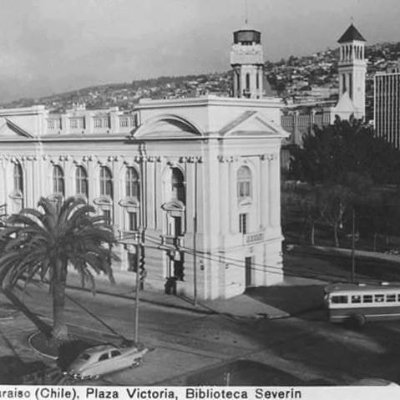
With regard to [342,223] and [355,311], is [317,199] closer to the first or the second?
[342,223]

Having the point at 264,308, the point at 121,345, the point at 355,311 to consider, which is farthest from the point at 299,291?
the point at 121,345

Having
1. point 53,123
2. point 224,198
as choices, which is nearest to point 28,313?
point 224,198

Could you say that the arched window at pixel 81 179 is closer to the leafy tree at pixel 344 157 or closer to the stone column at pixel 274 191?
the stone column at pixel 274 191

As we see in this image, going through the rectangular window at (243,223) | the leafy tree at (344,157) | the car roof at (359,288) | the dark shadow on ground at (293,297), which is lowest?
the dark shadow on ground at (293,297)

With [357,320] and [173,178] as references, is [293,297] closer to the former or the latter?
[357,320]

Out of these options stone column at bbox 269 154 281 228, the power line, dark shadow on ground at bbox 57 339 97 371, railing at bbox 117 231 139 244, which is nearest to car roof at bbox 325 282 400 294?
the power line

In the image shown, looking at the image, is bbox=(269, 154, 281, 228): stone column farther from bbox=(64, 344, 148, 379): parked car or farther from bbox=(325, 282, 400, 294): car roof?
bbox=(64, 344, 148, 379): parked car

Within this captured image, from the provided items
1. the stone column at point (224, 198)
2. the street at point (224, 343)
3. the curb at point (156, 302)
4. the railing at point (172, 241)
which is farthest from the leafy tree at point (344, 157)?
the street at point (224, 343)

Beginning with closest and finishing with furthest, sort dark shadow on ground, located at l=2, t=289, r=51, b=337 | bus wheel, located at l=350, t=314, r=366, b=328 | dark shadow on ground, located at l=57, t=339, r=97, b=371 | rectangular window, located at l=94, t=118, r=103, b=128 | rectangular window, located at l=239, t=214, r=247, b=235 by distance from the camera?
1. dark shadow on ground, located at l=57, t=339, r=97, b=371
2. dark shadow on ground, located at l=2, t=289, r=51, b=337
3. bus wheel, located at l=350, t=314, r=366, b=328
4. rectangular window, located at l=239, t=214, r=247, b=235
5. rectangular window, located at l=94, t=118, r=103, b=128
